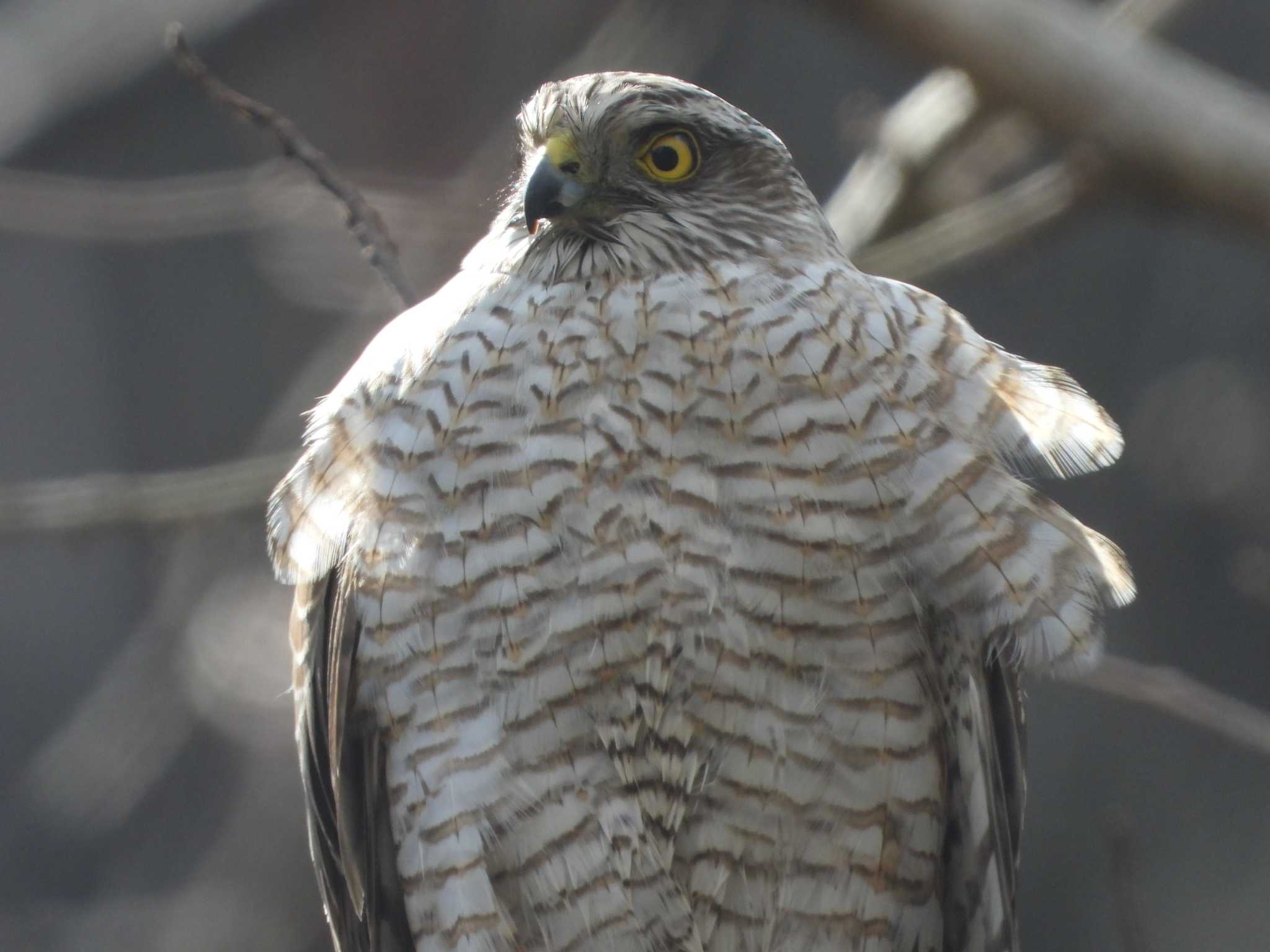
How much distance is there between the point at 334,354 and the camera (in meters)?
5.26

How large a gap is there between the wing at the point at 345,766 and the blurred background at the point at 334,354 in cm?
71

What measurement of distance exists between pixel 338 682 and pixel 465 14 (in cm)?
560

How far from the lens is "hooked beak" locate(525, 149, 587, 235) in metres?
3.30

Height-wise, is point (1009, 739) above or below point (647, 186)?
below

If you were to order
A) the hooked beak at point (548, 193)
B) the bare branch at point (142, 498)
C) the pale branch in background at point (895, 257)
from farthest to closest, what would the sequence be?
1. the bare branch at point (142, 498)
2. the hooked beak at point (548, 193)
3. the pale branch in background at point (895, 257)

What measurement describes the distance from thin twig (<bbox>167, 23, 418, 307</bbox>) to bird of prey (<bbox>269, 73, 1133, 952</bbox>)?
6.3 inches

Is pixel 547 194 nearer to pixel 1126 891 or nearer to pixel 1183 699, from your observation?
pixel 1183 699

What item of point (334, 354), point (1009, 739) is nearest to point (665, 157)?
point (1009, 739)

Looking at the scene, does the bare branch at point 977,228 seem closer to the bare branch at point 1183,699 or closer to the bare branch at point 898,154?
the bare branch at point 898,154

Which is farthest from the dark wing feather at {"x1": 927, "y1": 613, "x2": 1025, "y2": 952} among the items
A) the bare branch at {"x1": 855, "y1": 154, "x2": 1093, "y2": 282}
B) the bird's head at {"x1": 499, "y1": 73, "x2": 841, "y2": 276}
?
the bare branch at {"x1": 855, "y1": 154, "x2": 1093, "y2": 282}

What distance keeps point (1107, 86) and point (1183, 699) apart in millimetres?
1709

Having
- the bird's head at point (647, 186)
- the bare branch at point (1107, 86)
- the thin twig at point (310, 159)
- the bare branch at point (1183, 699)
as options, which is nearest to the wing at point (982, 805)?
the bare branch at point (1183, 699)

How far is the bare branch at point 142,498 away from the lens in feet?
12.7

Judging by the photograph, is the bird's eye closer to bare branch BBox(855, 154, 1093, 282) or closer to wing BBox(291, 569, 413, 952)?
bare branch BBox(855, 154, 1093, 282)
